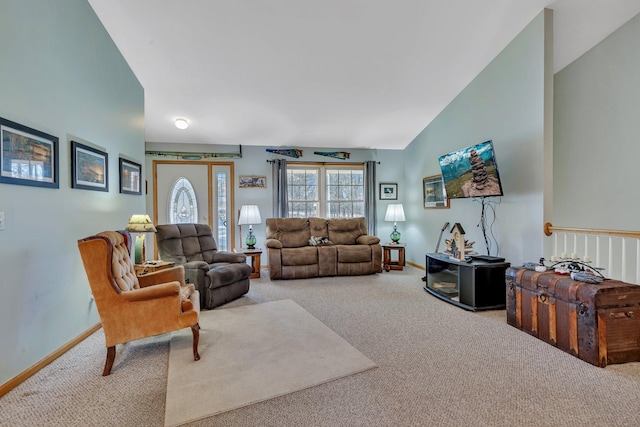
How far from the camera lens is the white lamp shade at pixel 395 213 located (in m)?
5.98

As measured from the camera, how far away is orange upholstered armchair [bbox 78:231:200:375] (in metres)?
2.06

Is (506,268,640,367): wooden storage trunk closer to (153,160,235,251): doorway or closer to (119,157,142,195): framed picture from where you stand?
(119,157,142,195): framed picture

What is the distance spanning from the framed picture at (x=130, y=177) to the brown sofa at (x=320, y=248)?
207cm

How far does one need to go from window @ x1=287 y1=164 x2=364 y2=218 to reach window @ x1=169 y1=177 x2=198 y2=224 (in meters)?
1.87

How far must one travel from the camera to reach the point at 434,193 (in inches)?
210

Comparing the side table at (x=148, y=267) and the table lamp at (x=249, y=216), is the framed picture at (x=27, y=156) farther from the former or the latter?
the table lamp at (x=249, y=216)

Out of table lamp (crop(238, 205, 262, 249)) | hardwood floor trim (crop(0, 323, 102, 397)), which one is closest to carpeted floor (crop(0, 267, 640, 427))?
hardwood floor trim (crop(0, 323, 102, 397))

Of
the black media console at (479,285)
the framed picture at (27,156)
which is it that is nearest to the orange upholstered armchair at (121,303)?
the framed picture at (27,156)

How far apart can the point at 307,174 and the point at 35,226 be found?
15.0ft

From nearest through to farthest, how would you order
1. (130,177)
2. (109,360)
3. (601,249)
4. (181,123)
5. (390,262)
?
(109,360), (601,249), (130,177), (181,123), (390,262)

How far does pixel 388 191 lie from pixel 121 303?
5.33m

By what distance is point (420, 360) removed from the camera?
225 centimetres

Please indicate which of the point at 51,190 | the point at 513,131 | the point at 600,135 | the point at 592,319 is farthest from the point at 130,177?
the point at 600,135

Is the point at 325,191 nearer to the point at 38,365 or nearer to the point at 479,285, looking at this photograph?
the point at 479,285
